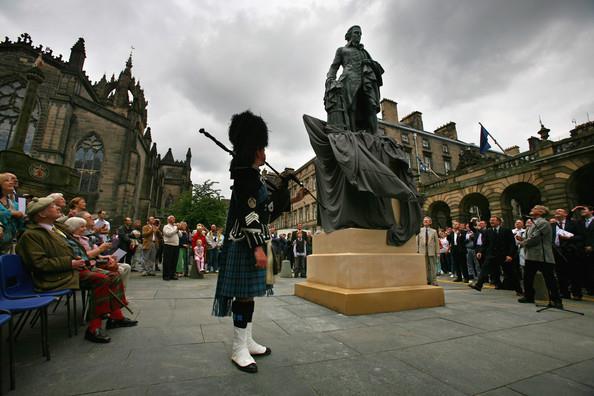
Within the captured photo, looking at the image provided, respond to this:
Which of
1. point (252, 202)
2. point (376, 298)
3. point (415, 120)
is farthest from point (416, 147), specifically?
point (252, 202)

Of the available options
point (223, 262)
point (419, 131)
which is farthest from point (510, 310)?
point (419, 131)

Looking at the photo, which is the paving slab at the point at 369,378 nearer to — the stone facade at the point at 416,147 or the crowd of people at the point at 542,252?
the crowd of people at the point at 542,252

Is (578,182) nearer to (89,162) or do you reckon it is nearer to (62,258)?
(62,258)

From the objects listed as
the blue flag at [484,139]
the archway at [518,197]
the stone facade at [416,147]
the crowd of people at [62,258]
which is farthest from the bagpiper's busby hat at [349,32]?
the stone facade at [416,147]

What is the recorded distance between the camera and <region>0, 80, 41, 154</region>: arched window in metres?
23.8

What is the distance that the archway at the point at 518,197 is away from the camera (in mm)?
19672

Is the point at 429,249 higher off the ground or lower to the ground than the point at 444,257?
higher

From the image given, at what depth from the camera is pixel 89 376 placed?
1.92 m

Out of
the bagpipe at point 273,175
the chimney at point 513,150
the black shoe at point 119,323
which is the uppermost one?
the chimney at point 513,150

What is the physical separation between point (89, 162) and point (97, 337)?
29.6 m

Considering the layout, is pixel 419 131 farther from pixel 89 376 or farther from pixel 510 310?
pixel 89 376

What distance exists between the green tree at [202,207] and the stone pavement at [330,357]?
32040 mm

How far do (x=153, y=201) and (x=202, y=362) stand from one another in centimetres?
4293

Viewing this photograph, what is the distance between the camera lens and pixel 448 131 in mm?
39031
